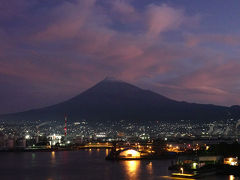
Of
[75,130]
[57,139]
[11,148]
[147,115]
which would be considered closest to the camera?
[11,148]

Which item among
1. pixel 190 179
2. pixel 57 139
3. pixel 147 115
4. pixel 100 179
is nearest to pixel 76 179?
pixel 100 179

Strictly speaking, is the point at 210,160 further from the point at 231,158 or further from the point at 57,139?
the point at 57,139

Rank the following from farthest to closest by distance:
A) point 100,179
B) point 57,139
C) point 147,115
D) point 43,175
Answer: point 147,115
point 57,139
point 43,175
point 100,179

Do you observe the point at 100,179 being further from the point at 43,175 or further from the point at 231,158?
the point at 231,158

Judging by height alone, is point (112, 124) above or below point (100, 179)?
above

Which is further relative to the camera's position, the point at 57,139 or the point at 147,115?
the point at 147,115

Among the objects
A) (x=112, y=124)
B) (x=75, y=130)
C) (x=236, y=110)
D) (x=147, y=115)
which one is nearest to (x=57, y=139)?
(x=75, y=130)

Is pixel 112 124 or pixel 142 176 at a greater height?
pixel 112 124

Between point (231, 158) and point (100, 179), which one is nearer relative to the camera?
point (100, 179)

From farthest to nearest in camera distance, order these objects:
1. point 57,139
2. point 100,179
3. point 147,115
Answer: point 147,115 < point 57,139 < point 100,179
